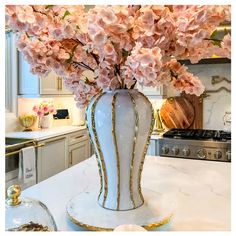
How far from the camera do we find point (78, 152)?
3354mm

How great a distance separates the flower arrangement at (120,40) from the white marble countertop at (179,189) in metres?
0.38

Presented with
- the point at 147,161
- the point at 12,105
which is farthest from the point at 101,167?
the point at 12,105

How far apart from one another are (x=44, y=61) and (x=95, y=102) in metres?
0.17

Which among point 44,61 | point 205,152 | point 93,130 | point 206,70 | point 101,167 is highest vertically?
point 206,70

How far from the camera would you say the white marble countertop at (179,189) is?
76cm

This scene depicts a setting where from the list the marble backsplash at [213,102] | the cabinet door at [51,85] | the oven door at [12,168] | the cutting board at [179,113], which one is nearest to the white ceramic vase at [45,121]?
the marble backsplash at [213,102]

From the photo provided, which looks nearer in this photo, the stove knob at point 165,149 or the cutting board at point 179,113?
the stove knob at point 165,149

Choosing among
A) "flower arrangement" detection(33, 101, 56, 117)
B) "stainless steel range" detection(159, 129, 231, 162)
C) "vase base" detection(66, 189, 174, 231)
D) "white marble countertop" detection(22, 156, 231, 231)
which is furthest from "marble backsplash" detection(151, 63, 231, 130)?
"vase base" detection(66, 189, 174, 231)

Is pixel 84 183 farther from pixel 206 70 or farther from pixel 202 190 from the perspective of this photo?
pixel 206 70

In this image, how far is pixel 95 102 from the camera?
0.74 metres

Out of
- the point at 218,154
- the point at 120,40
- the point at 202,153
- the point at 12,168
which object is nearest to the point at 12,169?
the point at 12,168

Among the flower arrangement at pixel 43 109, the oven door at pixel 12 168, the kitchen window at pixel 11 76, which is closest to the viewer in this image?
the oven door at pixel 12 168

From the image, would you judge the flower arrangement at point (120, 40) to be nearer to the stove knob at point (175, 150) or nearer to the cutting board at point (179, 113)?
the stove knob at point (175, 150)

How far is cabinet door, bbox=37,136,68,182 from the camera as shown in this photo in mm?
2627
